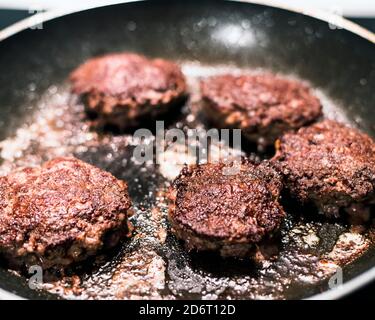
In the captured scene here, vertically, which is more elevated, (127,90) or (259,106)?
(127,90)

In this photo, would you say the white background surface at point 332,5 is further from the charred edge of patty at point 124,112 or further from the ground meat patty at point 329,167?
the ground meat patty at point 329,167

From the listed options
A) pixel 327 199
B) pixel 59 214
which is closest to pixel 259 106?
pixel 327 199

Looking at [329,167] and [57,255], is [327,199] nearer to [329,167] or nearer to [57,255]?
[329,167]

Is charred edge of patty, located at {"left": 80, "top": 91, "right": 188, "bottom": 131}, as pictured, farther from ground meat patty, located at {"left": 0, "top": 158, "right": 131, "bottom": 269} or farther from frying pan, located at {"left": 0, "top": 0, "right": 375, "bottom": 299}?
ground meat patty, located at {"left": 0, "top": 158, "right": 131, "bottom": 269}
